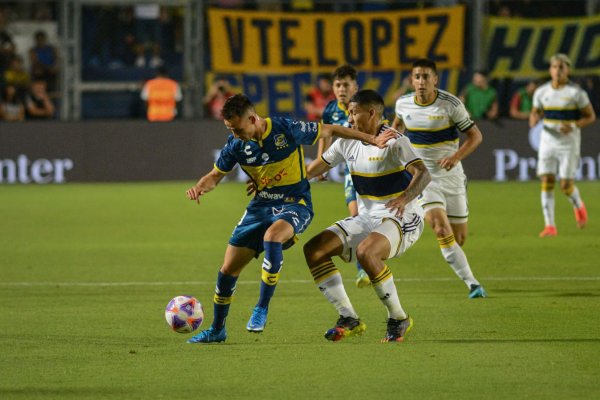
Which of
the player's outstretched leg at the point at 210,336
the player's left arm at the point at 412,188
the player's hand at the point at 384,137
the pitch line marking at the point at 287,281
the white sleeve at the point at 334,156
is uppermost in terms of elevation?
the player's hand at the point at 384,137

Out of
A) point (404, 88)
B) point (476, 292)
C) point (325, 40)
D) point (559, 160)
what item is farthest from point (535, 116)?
point (325, 40)

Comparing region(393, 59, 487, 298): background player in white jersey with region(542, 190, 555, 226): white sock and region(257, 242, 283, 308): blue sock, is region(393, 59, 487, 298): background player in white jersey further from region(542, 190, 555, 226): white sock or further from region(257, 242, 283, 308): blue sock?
region(542, 190, 555, 226): white sock

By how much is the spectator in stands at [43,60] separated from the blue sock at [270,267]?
61.3 feet

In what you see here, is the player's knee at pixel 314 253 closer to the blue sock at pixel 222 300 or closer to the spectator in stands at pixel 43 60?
the blue sock at pixel 222 300

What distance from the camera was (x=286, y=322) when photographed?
→ 937cm

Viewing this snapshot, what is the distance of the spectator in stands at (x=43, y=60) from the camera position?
26344 millimetres

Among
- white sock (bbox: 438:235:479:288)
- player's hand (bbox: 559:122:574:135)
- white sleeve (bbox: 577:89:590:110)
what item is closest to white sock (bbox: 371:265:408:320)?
white sock (bbox: 438:235:479:288)

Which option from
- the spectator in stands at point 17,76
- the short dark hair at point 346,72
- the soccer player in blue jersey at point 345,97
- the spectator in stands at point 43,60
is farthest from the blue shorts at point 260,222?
the spectator in stands at point 43,60

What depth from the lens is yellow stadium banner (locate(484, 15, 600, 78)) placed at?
25844 millimetres

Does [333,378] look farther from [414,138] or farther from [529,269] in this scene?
[529,269]

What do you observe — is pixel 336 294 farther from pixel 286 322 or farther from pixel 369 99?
pixel 369 99

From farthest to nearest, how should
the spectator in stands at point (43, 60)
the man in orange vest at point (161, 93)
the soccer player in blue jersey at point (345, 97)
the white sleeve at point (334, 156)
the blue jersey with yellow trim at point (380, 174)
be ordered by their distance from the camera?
the spectator in stands at point (43, 60) < the man in orange vest at point (161, 93) < the soccer player in blue jersey at point (345, 97) < the white sleeve at point (334, 156) < the blue jersey with yellow trim at point (380, 174)

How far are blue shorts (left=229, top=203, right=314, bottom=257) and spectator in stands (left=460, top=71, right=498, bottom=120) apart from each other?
16.4 metres

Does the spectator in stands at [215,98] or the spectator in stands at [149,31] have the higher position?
the spectator in stands at [149,31]
